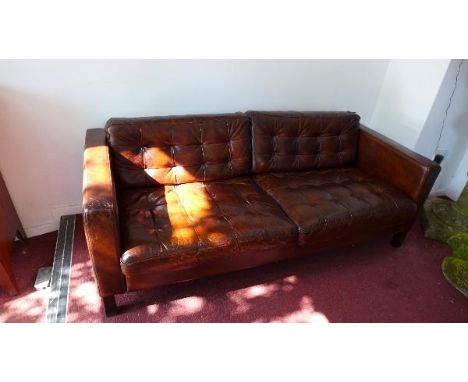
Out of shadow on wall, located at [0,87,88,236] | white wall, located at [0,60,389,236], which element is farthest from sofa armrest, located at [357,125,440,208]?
shadow on wall, located at [0,87,88,236]

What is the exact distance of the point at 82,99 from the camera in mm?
1829

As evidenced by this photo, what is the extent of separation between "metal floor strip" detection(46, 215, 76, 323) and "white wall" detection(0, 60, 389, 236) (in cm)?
13

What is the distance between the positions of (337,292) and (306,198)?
578 mm

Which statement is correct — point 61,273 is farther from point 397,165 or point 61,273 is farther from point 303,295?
point 397,165

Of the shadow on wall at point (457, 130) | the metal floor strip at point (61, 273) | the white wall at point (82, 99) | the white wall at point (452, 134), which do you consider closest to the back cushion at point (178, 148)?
the white wall at point (82, 99)

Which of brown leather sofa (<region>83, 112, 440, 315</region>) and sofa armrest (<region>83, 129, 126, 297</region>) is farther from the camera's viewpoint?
brown leather sofa (<region>83, 112, 440, 315</region>)

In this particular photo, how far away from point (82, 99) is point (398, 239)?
2.29m

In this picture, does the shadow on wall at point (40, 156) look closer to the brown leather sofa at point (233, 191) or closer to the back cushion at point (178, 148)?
the brown leather sofa at point (233, 191)

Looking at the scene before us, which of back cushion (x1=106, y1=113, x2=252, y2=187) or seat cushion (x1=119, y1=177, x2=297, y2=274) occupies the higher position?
back cushion (x1=106, y1=113, x2=252, y2=187)

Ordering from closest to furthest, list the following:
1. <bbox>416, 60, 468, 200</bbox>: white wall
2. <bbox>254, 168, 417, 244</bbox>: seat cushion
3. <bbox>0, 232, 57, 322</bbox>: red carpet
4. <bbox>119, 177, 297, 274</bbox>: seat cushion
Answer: <bbox>119, 177, 297, 274</bbox>: seat cushion < <bbox>0, 232, 57, 322</bbox>: red carpet < <bbox>254, 168, 417, 244</bbox>: seat cushion < <bbox>416, 60, 468, 200</bbox>: white wall

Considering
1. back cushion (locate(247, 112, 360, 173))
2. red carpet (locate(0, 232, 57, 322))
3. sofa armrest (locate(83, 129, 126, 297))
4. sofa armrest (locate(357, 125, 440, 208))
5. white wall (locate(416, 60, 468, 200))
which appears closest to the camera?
sofa armrest (locate(83, 129, 126, 297))

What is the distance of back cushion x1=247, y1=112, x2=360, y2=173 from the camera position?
2061 millimetres

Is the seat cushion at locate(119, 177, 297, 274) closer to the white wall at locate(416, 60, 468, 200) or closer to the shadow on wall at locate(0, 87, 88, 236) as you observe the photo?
the shadow on wall at locate(0, 87, 88, 236)
